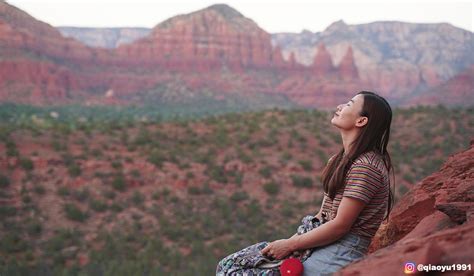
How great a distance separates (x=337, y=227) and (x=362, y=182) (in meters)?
0.28

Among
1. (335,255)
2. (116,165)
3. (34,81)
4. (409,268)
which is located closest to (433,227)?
(335,255)

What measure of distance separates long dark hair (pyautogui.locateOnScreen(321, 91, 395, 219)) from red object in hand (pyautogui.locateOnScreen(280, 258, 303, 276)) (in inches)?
18.2

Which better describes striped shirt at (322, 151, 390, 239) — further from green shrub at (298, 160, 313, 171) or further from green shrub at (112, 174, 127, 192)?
green shrub at (298, 160, 313, 171)

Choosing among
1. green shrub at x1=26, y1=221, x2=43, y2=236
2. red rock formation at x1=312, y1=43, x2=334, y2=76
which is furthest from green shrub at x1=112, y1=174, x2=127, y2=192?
red rock formation at x1=312, y1=43, x2=334, y2=76

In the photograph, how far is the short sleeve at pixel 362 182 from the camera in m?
2.92

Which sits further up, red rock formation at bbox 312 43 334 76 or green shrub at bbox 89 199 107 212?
red rock formation at bbox 312 43 334 76

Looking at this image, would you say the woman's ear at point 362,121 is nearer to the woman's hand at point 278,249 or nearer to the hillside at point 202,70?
the woman's hand at point 278,249

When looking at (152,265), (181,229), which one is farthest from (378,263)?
(181,229)

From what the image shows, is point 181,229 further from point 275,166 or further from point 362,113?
point 362,113

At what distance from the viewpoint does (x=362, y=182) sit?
9.68ft

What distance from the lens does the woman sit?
294cm

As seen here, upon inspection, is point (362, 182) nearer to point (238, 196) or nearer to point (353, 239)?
point (353, 239)

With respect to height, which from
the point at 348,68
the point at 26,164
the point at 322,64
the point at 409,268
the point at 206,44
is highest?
the point at 206,44

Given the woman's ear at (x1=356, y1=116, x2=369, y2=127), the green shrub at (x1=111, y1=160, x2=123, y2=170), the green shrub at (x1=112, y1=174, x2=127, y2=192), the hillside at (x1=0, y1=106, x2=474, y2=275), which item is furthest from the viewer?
the green shrub at (x1=111, y1=160, x2=123, y2=170)
